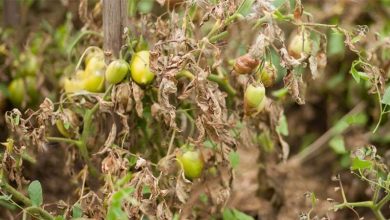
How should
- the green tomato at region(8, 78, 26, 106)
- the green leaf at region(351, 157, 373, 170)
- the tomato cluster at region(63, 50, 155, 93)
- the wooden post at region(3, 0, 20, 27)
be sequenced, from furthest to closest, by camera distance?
the wooden post at region(3, 0, 20, 27)
the green tomato at region(8, 78, 26, 106)
the tomato cluster at region(63, 50, 155, 93)
the green leaf at region(351, 157, 373, 170)

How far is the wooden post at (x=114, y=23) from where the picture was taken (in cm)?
145

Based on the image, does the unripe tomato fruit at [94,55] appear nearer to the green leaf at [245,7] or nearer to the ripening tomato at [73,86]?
the ripening tomato at [73,86]

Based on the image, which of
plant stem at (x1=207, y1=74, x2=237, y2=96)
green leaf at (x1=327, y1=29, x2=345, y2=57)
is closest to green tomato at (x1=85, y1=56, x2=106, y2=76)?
plant stem at (x1=207, y1=74, x2=237, y2=96)

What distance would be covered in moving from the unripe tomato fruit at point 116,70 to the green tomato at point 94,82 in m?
0.10

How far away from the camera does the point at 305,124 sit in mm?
2367

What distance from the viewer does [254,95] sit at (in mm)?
1323

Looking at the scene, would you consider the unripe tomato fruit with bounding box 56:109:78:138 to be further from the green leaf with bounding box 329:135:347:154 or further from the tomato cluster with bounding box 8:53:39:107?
the green leaf with bounding box 329:135:347:154

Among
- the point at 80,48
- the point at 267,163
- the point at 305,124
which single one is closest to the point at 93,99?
the point at 80,48

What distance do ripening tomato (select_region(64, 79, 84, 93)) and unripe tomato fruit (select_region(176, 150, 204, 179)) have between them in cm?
28

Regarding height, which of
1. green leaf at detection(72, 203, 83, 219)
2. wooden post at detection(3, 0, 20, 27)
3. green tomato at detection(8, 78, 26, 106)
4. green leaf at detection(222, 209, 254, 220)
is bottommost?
green leaf at detection(222, 209, 254, 220)

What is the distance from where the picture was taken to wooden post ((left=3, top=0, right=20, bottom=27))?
7.24 feet

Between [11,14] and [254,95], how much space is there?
118 cm

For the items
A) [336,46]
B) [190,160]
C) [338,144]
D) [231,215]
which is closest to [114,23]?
[190,160]

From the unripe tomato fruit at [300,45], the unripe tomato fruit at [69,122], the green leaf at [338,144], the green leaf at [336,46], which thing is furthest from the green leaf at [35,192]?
the green leaf at [336,46]
